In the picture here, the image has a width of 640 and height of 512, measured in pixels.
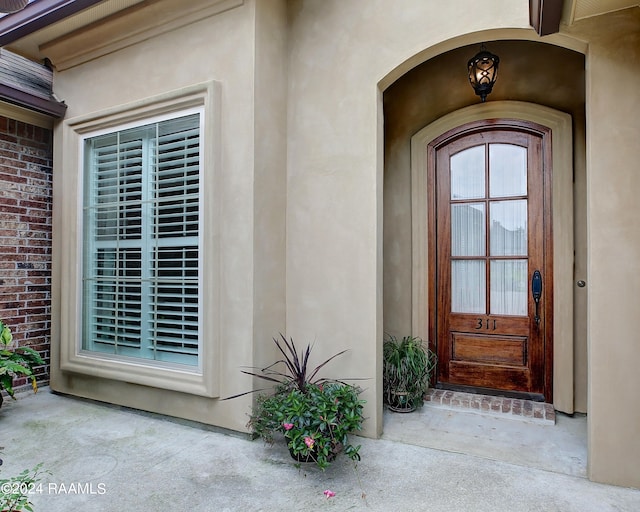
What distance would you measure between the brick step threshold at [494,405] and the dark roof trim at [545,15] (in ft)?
9.05

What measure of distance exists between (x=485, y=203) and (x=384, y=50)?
1.61 metres

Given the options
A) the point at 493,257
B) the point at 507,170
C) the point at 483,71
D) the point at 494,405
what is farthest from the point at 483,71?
the point at 494,405

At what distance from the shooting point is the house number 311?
374 centimetres

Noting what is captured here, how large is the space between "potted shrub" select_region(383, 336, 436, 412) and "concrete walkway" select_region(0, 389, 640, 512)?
21 cm

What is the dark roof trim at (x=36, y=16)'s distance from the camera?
339cm

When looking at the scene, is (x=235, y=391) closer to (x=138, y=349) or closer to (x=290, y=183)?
(x=138, y=349)

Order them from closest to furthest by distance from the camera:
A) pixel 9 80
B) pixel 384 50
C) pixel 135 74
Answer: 1. pixel 384 50
2. pixel 135 74
3. pixel 9 80

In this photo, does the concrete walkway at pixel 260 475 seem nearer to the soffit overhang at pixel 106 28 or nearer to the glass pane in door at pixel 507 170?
the glass pane in door at pixel 507 170

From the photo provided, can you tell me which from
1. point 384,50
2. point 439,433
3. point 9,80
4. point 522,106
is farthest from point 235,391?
point 9,80

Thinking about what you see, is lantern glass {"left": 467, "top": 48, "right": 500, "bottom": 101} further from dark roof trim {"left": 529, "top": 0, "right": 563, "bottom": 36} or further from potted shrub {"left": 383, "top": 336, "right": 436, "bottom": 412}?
potted shrub {"left": 383, "top": 336, "right": 436, "bottom": 412}

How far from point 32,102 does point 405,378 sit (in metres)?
4.15

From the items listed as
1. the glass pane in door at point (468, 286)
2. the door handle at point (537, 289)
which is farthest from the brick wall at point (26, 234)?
the door handle at point (537, 289)

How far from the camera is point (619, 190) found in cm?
245

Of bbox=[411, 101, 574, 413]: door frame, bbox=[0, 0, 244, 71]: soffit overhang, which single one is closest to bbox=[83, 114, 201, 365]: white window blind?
bbox=[0, 0, 244, 71]: soffit overhang
